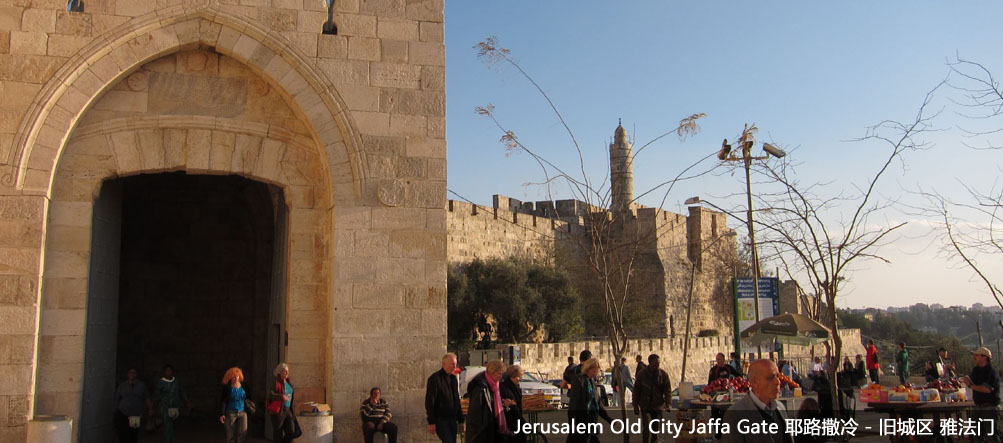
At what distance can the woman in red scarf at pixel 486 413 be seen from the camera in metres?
6.45

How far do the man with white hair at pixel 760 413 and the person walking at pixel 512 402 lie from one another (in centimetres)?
274

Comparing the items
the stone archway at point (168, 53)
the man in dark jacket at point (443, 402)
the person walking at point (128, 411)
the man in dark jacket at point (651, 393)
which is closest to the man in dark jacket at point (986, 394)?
the man in dark jacket at point (651, 393)

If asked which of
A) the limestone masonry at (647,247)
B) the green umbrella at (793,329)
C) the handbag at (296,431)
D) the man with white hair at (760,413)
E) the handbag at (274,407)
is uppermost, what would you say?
the limestone masonry at (647,247)

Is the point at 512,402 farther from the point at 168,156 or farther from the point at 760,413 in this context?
the point at 168,156

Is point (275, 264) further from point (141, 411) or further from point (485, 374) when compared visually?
point (485, 374)

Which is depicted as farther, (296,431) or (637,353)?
(637,353)

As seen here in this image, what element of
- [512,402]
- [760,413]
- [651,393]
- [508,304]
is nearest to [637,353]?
[508,304]

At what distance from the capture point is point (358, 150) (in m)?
8.15

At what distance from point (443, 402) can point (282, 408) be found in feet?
4.95

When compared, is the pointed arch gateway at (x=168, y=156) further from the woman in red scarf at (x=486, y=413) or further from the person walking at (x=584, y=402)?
the person walking at (x=584, y=402)

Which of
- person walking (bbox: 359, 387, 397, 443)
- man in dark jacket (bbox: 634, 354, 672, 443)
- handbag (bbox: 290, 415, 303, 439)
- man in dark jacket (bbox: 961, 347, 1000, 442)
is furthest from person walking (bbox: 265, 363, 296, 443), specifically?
man in dark jacket (bbox: 961, 347, 1000, 442)

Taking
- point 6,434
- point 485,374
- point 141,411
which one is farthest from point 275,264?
point 485,374

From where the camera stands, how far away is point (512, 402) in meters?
7.02

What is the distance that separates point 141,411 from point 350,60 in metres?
4.15
